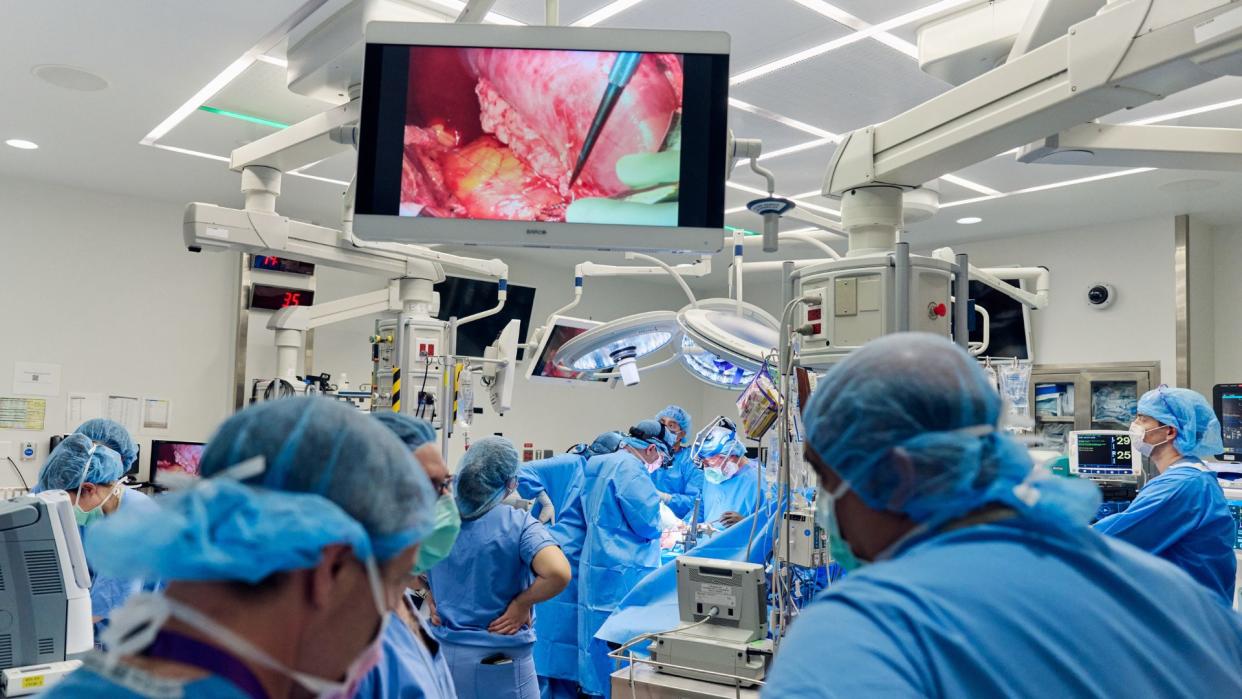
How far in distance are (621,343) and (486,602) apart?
1751 millimetres

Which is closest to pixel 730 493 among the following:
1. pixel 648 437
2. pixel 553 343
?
pixel 648 437

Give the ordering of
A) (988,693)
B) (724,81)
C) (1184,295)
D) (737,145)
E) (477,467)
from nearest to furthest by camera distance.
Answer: (988,693) < (724,81) < (737,145) < (477,467) < (1184,295)

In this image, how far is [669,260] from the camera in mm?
5348

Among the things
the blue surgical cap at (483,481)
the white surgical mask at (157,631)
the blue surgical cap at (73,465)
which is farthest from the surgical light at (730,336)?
the white surgical mask at (157,631)

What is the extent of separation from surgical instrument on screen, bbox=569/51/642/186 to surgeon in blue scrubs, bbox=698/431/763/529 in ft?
14.1

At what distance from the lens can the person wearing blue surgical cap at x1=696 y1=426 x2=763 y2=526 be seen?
6.25 meters

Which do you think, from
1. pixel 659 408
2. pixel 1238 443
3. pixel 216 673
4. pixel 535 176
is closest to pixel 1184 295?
pixel 1238 443

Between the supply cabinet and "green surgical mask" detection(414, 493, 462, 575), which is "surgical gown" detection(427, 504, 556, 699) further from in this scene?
the supply cabinet

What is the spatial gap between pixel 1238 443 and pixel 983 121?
374 cm

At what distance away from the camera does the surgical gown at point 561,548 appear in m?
4.68

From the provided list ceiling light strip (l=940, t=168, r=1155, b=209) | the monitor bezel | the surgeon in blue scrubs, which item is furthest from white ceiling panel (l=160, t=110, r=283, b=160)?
ceiling light strip (l=940, t=168, r=1155, b=209)

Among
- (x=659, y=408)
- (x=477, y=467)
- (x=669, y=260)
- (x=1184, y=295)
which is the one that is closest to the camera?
(x=477, y=467)

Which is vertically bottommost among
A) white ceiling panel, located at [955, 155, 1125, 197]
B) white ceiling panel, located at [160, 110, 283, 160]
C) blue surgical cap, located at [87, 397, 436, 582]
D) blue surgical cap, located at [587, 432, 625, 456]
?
blue surgical cap, located at [587, 432, 625, 456]

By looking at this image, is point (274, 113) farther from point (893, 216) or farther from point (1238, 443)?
point (1238, 443)
